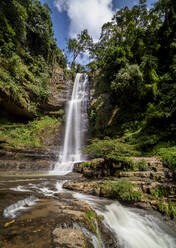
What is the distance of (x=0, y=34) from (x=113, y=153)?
14595mm

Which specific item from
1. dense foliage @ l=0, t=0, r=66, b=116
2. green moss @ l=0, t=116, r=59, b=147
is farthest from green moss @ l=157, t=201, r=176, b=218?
dense foliage @ l=0, t=0, r=66, b=116

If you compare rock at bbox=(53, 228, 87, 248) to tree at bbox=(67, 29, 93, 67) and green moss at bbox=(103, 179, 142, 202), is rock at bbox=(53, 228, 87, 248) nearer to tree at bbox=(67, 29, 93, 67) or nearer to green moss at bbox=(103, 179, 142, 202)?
green moss at bbox=(103, 179, 142, 202)

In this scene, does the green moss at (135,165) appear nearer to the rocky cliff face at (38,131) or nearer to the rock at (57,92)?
the rocky cliff face at (38,131)

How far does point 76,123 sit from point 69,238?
613 inches

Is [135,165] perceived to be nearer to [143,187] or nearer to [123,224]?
[143,187]

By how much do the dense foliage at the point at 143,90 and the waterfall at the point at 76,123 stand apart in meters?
2.02

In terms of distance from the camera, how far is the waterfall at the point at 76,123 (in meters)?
13.6

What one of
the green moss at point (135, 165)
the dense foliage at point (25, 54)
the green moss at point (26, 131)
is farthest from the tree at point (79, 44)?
the green moss at point (135, 165)

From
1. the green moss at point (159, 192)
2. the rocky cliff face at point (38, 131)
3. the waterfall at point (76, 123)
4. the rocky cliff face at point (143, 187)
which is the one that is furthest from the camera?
the waterfall at point (76, 123)

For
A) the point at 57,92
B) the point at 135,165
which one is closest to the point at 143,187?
the point at 135,165

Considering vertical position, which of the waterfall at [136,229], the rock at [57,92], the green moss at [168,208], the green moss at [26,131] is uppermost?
the rock at [57,92]

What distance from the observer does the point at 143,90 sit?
1087 centimetres

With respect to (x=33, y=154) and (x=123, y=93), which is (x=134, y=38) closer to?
(x=123, y=93)

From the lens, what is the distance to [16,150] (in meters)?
9.74
